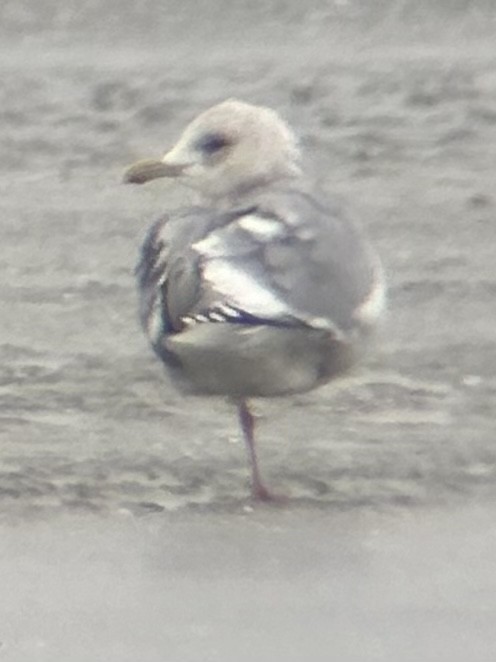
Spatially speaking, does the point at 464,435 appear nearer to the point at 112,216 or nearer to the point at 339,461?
the point at 339,461

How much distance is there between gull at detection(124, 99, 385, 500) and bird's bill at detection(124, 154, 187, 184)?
187mm

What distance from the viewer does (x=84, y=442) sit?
6867 mm

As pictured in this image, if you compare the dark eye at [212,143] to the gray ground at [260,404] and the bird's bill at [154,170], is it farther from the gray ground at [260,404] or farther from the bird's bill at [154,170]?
the gray ground at [260,404]

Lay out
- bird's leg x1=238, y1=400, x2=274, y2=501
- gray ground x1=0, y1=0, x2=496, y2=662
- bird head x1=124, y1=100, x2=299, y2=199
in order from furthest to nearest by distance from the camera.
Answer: bird head x1=124, y1=100, x2=299, y2=199 → bird's leg x1=238, y1=400, x2=274, y2=501 → gray ground x1=0, y1=0, x2=496, y2=662

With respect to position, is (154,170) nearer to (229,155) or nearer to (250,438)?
(229,155)

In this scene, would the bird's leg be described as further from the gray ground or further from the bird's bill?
Answer: the bird's bill

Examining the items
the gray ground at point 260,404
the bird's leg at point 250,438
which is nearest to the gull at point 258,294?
the bird's leg at point 250,438

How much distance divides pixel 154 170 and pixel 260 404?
0.79 m

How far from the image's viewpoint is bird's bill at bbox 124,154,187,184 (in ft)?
23.1

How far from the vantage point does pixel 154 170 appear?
707 cm

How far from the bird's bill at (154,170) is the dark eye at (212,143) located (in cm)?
8

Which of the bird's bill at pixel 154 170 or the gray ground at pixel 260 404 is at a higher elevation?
the bird's bill at pixel 154 170

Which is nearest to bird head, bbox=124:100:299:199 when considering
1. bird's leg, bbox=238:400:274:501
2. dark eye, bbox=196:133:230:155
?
dark eye, bbox=196:133:230:155

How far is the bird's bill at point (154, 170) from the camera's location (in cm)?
704
